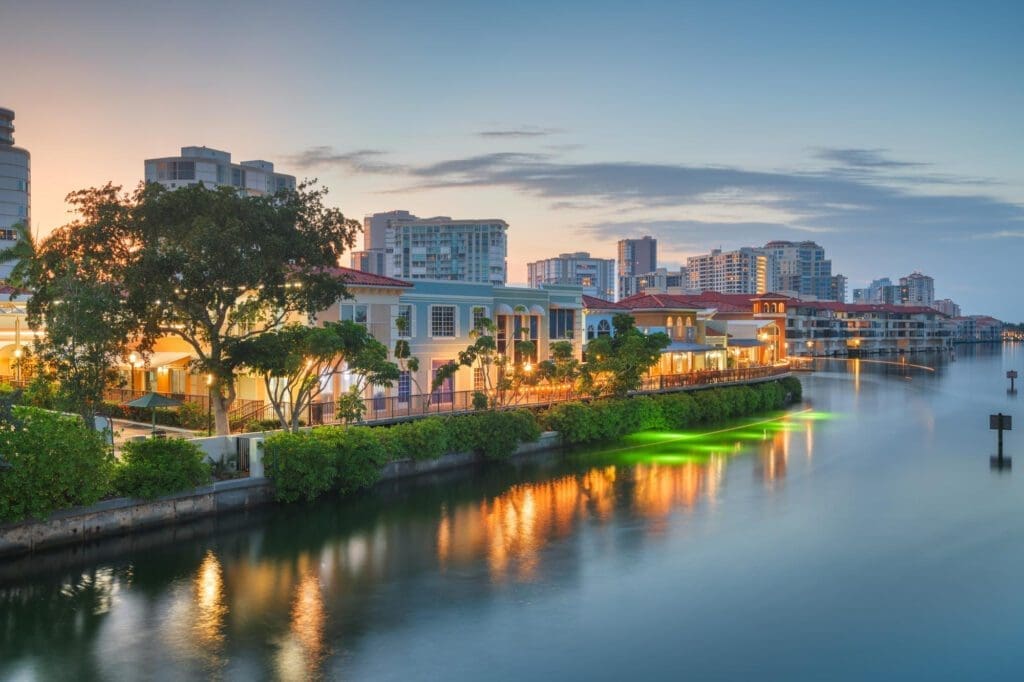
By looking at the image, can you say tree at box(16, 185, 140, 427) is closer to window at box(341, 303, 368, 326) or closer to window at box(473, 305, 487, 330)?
window at box(341, 303, 368, 326)

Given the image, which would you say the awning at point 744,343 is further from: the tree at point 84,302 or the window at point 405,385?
the tree at point 84,302

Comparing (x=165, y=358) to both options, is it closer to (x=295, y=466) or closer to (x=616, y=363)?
(x=295, y=466)

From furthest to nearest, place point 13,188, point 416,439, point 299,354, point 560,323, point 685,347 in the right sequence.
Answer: point 13,188 < point 685,347 < point 560,323 < point 416,439 < point 299,354

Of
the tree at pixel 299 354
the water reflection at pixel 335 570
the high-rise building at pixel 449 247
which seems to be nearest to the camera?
the water reflection at pixel 335 570

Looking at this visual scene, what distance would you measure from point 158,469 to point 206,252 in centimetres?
714

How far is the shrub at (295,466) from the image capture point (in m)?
30.3

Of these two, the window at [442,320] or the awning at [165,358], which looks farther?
the window at [442,320]

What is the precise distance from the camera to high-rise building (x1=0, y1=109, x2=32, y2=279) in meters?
108

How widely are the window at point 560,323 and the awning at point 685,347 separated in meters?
11.8

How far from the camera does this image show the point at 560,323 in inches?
2160

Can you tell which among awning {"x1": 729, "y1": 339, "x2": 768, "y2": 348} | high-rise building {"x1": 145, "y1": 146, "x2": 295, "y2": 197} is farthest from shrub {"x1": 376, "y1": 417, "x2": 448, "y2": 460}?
high-rise building {"x1": 145, "y1": 146, "x2": 295, "y2": 197}

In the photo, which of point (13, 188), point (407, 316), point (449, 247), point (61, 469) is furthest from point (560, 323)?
point (449, 247)

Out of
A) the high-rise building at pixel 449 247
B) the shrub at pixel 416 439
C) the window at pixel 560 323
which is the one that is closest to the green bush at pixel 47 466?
the shrub at pixel 416 439

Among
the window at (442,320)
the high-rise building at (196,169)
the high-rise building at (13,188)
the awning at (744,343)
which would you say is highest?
the high-rise building at (196,169)
